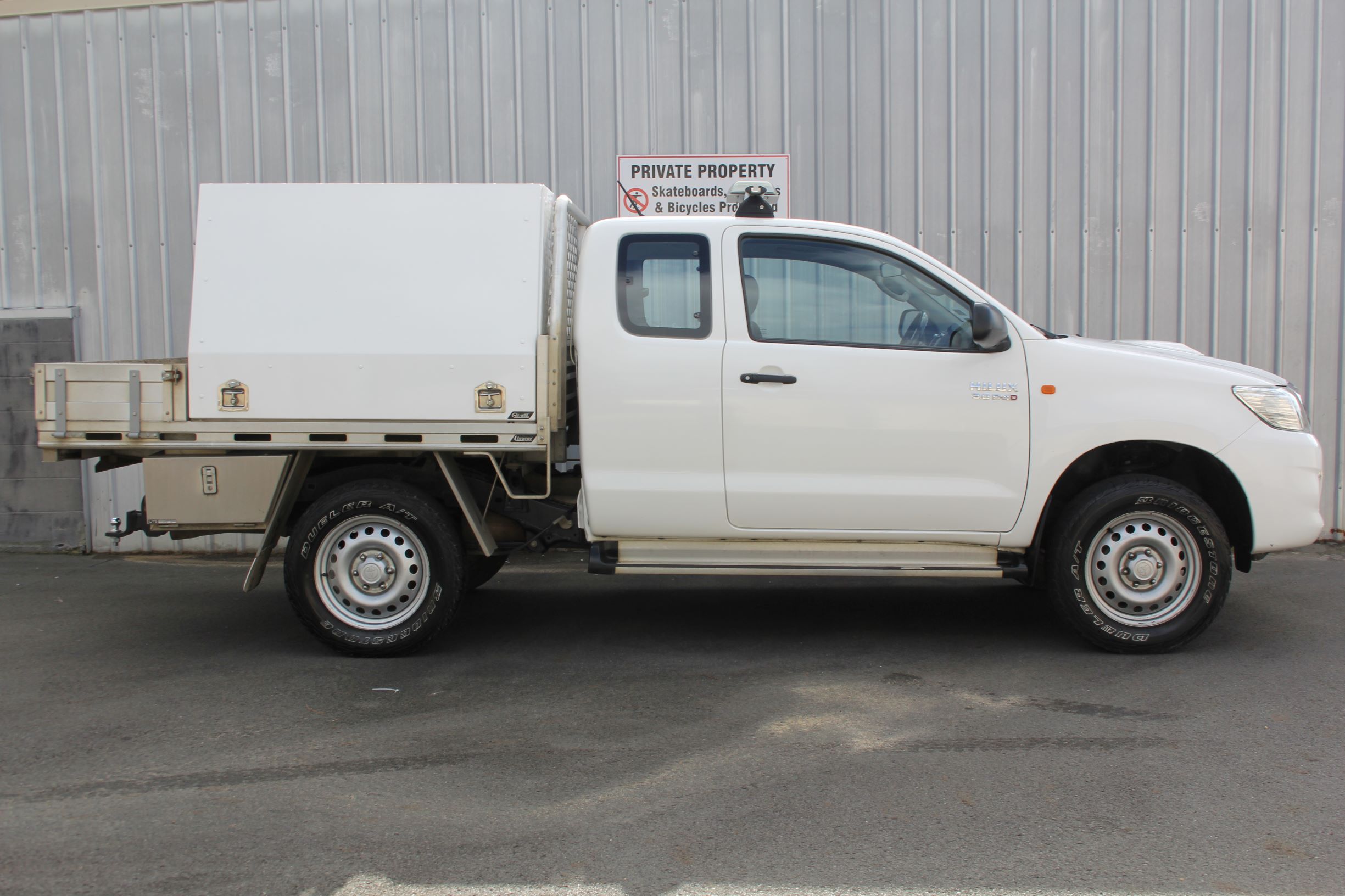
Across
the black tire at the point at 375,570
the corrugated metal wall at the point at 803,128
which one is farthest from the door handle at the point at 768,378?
the corrugated metal wall at the point at 803,128

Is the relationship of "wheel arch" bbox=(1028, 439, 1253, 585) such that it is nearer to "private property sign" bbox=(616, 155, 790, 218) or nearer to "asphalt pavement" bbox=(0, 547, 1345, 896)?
"asphalt pavement" bbox=(0, 547, 1345, 896)

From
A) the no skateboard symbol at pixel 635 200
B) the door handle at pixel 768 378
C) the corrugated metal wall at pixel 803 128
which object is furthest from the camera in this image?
the no skateboard symbol at pixel 635 200

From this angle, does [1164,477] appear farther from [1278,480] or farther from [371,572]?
[371,572]

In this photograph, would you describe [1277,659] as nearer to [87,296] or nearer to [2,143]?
[87,296]

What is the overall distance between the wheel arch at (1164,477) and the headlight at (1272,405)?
0.32 metres

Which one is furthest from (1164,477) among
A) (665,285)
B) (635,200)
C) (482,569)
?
(635,200)

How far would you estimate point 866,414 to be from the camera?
16.5 feet

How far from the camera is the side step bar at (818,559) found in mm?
5164

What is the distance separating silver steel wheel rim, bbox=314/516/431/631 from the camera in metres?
5.21

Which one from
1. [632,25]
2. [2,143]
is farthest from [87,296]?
[632,25]

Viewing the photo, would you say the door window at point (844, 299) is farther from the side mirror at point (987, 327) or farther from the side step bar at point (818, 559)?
the side step bar at point (818, 559)

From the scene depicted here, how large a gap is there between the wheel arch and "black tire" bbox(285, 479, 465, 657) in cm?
307

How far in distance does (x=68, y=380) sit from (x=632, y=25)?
5523 millimetres

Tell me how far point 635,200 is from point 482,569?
364 centimetres
